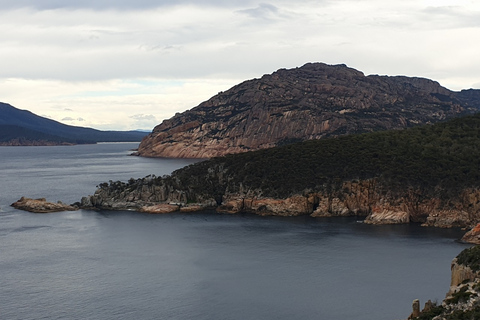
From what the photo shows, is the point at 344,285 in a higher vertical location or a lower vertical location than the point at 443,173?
lower

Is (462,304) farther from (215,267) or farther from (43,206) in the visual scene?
(43,206)

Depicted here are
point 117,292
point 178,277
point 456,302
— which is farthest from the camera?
point 178,277

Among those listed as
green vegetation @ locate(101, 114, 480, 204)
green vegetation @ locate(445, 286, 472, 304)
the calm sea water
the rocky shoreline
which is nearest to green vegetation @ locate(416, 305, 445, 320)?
green vegetation @ locate(445, 286, 472, 304)

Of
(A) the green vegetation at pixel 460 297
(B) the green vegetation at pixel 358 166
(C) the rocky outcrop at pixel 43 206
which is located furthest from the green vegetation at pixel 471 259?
(C) the rocky outcrop at pixel 43 206

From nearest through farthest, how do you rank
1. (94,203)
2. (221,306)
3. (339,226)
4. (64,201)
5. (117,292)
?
(221,306), (117,292), (339,226), (94,203), (64,201)

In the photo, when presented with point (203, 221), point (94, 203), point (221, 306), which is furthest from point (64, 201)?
point (221, 306)

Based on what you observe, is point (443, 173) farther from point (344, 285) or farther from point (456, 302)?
point (456, 302)
